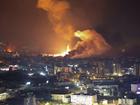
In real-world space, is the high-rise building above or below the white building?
above

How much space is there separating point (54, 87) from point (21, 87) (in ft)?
4.13

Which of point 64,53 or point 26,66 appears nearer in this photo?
point 26,66

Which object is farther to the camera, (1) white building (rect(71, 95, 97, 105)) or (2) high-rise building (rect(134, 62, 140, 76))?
(2) high-rise building (rect(134, 62, 140, 76))

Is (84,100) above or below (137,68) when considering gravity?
below

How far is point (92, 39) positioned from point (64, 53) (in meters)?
1.62

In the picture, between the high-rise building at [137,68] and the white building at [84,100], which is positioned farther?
the high-rise building at [137,68]

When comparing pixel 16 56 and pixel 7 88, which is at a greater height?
pixel 16 56

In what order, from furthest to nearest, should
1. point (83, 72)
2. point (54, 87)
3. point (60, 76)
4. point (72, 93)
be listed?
point (83, 72) < point (60, 76) < point (54, 87) < point (72, 93)

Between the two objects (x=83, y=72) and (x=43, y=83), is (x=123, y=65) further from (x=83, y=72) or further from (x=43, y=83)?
(x=43, y=83)

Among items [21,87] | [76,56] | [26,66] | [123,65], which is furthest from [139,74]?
[21,87]

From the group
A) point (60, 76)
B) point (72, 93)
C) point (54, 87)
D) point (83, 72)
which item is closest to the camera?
point (72, 93)

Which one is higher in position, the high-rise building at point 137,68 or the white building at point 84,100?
the high-rise building at point 137,68

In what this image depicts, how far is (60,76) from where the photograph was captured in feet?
64.2

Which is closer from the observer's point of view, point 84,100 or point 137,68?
A: point 84,100
